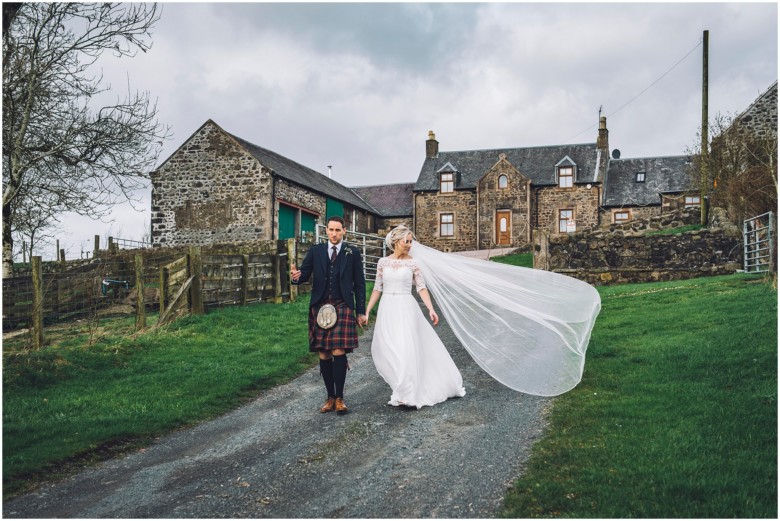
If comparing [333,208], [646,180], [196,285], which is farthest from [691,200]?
[196,285]

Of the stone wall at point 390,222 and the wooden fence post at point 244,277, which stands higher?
the stone wall at point 390,222

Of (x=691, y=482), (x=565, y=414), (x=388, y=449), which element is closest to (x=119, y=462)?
(x=388, y=449)

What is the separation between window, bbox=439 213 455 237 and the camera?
40.7 m

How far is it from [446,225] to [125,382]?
108 feet

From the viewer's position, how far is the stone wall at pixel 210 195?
93.4 feet

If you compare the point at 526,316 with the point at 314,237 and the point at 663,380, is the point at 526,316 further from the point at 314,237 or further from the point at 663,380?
the point at 314,237

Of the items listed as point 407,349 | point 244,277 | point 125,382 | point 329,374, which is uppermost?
point 244,277

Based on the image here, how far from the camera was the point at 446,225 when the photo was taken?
134 feet

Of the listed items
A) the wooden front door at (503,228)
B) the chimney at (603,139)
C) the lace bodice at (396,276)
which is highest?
the chimney at (603,139)

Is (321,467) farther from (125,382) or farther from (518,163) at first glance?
(518,163)

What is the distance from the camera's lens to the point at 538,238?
948 inches

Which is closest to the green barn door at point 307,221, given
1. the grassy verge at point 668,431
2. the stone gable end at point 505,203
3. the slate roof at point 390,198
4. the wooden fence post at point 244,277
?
the slate roof at point 390,198

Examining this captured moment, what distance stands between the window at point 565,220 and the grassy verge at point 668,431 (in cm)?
2754

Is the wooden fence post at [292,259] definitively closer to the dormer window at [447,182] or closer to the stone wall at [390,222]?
the stone wall at [390,222]
